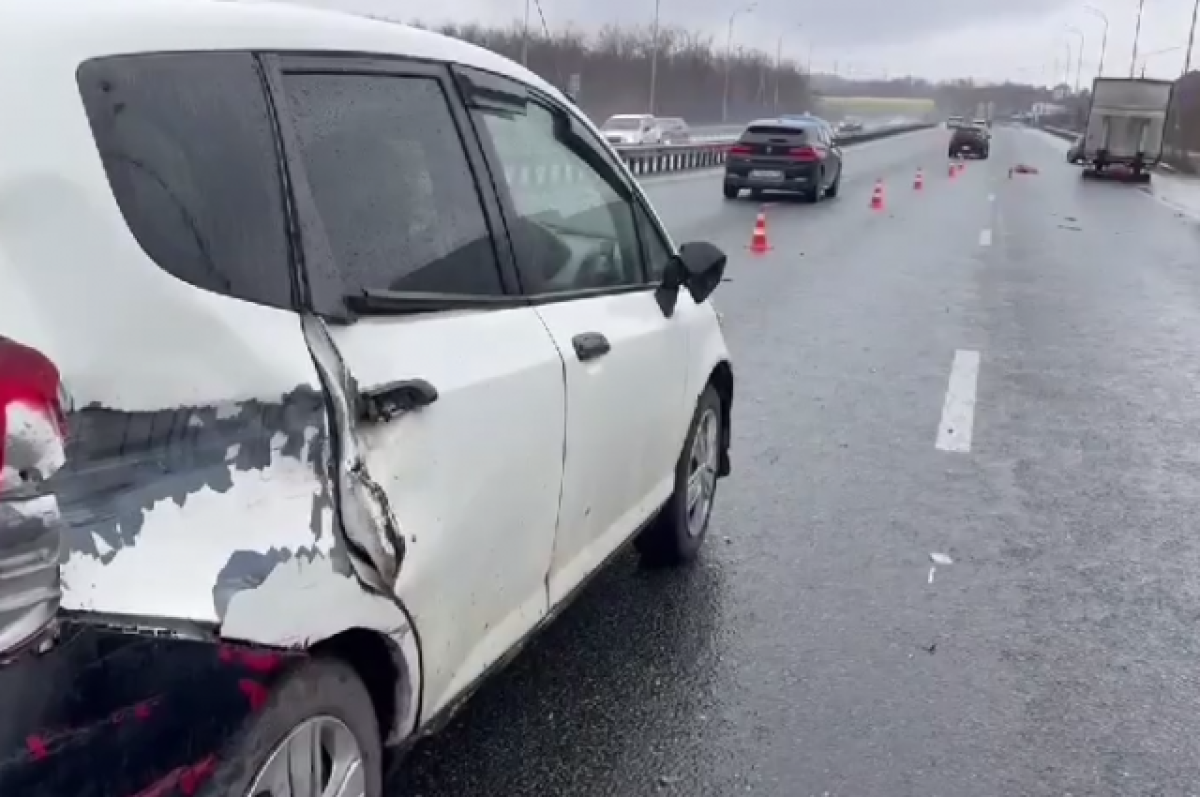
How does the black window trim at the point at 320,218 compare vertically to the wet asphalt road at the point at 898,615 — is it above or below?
above

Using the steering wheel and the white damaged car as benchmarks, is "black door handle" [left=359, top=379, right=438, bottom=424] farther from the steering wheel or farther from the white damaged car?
the steering wheel

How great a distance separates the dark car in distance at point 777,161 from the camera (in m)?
25.8

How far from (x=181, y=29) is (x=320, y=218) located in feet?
1.39

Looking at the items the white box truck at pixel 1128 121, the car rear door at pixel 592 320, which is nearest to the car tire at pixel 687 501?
the car rear door at pixel 592 320

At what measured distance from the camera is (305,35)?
2533mm

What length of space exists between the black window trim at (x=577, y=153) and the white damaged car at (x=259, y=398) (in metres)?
0.02

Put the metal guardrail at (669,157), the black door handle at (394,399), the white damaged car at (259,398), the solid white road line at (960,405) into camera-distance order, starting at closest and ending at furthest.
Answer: the white damaged car at (259,398)
the black door handle at (394,399)
the solid white road line at (960,405)
the metal guardrail at (669,157)

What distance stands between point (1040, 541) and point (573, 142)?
293 centimetres

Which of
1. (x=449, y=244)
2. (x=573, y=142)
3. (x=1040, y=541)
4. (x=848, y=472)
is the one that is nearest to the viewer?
(x=449, y=244)

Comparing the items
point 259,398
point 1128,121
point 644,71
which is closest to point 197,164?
point 259,398

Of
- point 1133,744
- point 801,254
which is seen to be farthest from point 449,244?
point 801,254

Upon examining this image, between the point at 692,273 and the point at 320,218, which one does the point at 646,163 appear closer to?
the point at 692,273

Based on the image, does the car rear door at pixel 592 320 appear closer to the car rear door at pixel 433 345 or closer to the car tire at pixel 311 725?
the car rear door at pixel 433 345

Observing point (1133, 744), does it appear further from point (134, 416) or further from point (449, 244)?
point (134, 416)
